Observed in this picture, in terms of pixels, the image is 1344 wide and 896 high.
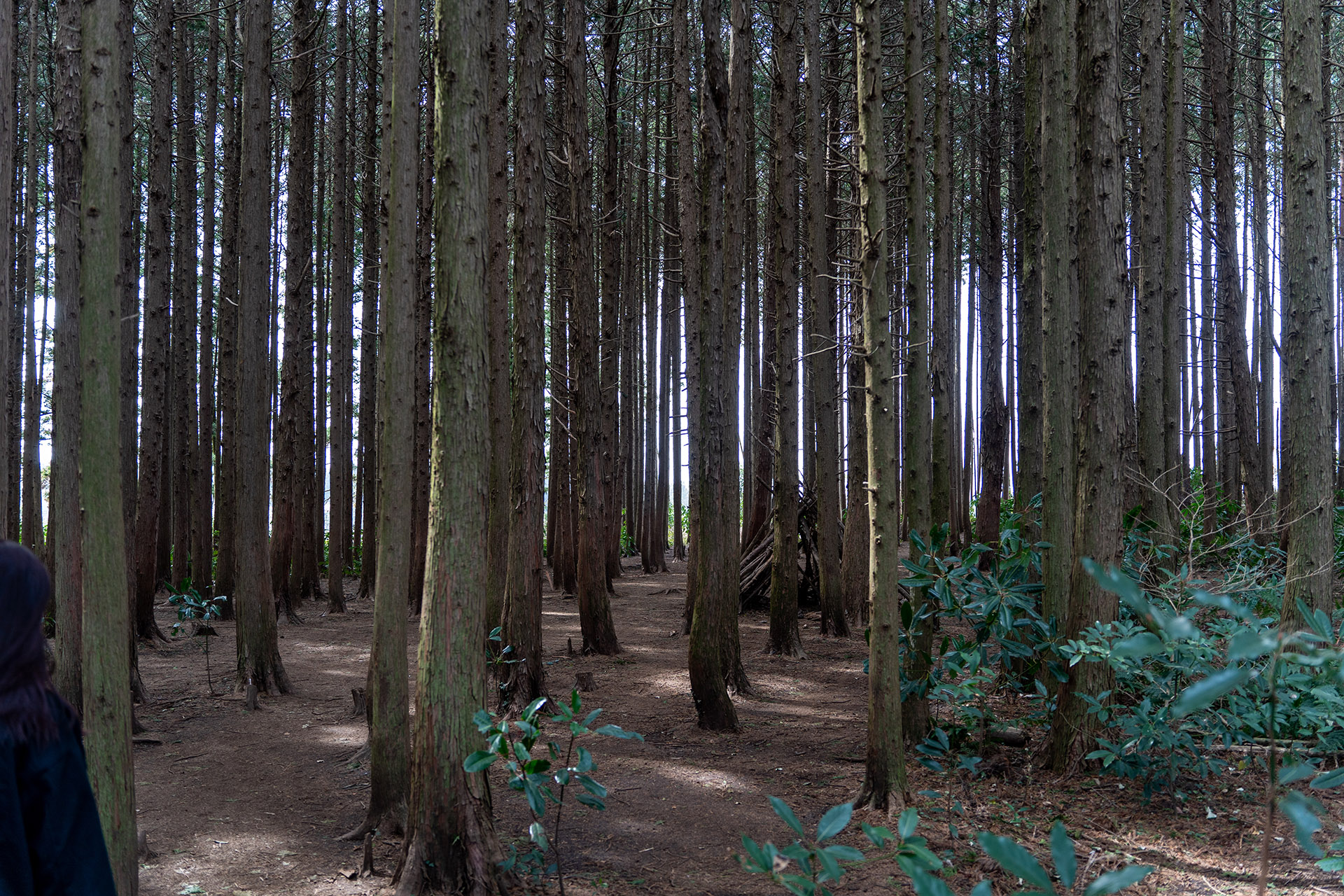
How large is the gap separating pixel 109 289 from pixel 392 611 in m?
1.93

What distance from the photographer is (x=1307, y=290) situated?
5824mm

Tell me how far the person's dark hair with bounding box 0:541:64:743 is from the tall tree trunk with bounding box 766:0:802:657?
22.8ft

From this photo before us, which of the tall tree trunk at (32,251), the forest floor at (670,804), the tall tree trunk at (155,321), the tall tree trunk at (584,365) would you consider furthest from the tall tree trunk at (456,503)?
the tall tree trunk at (155,321)

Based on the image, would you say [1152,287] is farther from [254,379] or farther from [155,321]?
[155,321]

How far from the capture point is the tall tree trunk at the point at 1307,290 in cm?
566

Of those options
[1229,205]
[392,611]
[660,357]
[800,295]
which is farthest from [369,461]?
[1229,205]

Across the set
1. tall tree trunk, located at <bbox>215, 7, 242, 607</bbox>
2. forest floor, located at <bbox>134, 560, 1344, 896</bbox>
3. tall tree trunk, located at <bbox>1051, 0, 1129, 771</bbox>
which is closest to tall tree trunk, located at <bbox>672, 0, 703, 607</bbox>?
forest floor, located at <bbox>134, 560, 1344, 896</bbox>

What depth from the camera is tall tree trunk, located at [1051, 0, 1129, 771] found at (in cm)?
500

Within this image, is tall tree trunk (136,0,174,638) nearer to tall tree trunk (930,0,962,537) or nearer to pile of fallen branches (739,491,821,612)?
pile of fallen branches (739,491,821,612)

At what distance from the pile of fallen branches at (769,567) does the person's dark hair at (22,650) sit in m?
10.3

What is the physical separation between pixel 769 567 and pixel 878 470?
731 centimetres

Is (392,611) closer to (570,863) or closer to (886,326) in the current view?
(570,863)

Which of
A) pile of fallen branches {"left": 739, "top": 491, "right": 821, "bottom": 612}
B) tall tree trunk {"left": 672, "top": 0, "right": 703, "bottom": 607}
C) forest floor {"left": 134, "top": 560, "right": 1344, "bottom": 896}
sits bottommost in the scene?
forest floor {"left": 134, "top": 560, "right": 1344, "bottom": 896}

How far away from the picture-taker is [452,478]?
3703mm
